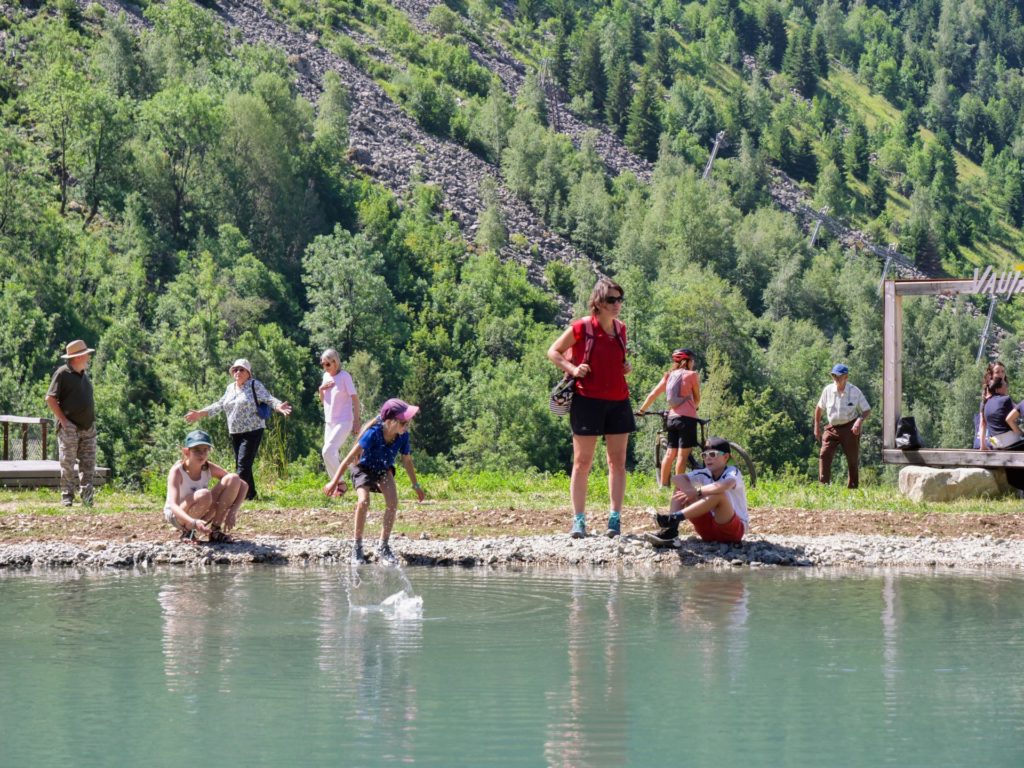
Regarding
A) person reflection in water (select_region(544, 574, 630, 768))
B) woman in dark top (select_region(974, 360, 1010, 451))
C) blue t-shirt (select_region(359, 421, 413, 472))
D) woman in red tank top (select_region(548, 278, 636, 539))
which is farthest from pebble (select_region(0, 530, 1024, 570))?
woman in dark top (select_region(974, 360, 1010, 451))

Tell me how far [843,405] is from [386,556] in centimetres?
810

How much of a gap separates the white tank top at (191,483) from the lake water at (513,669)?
3.44ft

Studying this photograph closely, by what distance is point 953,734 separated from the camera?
730 cm

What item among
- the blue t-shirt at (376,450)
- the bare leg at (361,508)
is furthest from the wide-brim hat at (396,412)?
the bare leg at (361,508)

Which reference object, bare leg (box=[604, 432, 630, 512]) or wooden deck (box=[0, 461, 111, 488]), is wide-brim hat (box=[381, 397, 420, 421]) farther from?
wooden deck (box=[0, 461, 111, 488])

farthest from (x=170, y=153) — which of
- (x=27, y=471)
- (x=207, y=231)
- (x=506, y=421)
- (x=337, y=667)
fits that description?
(x=337, y=667)

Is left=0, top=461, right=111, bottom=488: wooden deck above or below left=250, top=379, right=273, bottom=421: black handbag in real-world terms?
below

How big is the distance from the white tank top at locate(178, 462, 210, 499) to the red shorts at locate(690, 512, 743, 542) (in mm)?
4109

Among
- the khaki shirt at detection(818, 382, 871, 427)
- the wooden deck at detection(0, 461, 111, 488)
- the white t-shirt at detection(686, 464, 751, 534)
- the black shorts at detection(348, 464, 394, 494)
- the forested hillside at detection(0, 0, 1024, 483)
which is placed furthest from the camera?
the forested hillside at detection(0, 0, 1024, 483)

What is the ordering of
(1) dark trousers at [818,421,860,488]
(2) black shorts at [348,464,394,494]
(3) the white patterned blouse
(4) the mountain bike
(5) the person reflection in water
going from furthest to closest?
(1) dark trousers at [818,421,860,488], (4) the mountain bike, (3) the white patterned blouse, (2) black shorts at [348,464,394,494], (5) the person reflection in water

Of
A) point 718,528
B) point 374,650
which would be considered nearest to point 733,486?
point 718,528

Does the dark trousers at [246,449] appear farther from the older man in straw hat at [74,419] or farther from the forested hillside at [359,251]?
the forested hillside at [359,251]

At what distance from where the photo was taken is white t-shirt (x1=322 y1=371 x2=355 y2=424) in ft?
54.4

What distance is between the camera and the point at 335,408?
54.4 feet
